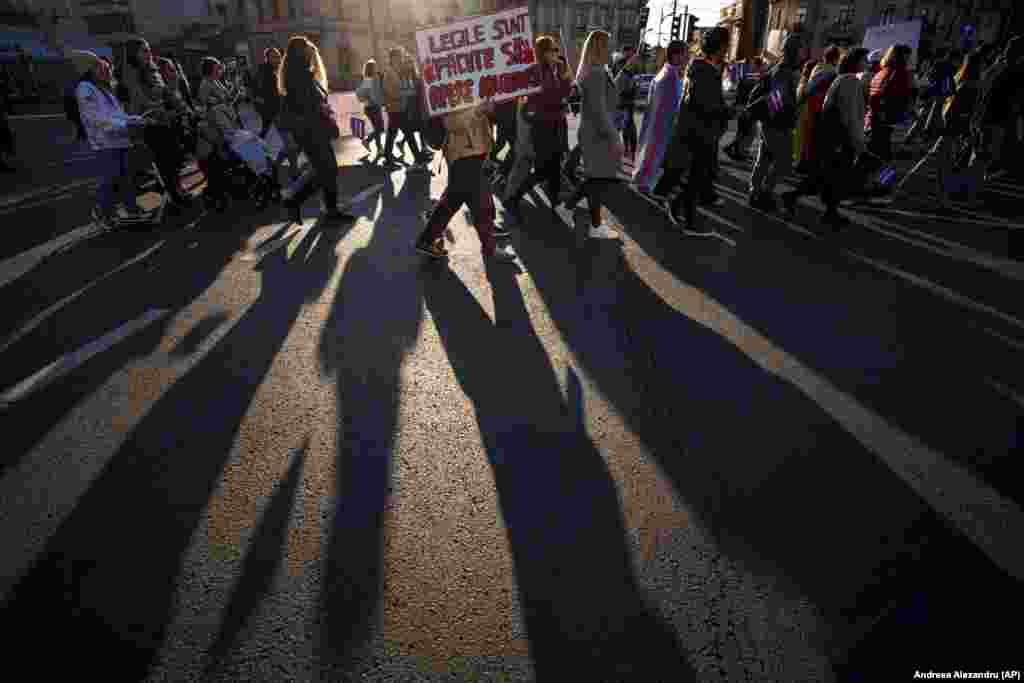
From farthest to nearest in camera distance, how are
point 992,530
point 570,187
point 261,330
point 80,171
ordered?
point 80,171
point 570,187
point 261,330
point 992,530

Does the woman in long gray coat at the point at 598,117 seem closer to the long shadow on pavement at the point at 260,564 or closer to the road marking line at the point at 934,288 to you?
the road marking line at the point at 934,288

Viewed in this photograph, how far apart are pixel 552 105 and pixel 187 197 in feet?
17.9

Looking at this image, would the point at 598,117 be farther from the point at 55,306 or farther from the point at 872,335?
the point at 55,306

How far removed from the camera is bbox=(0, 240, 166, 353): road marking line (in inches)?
151

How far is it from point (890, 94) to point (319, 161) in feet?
28.0

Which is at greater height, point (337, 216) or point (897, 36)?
point (897, 36)

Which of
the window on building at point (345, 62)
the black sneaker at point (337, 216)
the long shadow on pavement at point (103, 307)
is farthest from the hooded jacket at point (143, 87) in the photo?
the window on building at point (345, 62)

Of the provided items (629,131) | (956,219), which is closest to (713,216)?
(956,219)

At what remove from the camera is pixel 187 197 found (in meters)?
7.70

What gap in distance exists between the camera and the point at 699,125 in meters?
5.79

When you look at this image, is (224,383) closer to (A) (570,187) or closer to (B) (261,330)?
(B) (261,330)

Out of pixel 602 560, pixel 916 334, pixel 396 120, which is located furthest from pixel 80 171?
pixel 916 334

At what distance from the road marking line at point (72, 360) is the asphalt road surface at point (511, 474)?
0.02 meters

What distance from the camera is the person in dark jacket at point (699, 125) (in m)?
5.59
